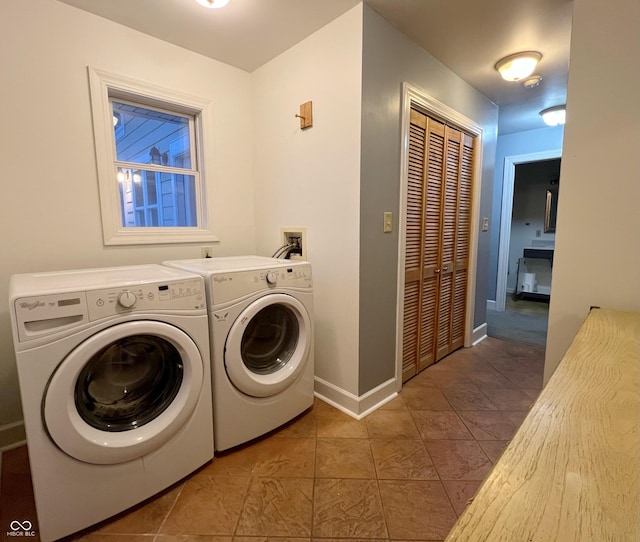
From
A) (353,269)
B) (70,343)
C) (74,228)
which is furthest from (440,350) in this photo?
(74,228)

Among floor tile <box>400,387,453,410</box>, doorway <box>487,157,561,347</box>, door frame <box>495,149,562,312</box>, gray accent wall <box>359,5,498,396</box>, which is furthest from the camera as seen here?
doorway <box>487,157,561,347</box>

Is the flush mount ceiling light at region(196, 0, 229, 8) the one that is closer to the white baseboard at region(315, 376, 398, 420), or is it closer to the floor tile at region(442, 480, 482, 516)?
the white baseboard at region(315, 376, 398, 420)

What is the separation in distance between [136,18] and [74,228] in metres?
1.22

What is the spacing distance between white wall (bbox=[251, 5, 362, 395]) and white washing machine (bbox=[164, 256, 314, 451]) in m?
0.24

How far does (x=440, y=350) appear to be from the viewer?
273cm

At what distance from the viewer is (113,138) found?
1898mm

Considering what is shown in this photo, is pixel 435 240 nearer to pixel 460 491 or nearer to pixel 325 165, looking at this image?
pixel 325 165

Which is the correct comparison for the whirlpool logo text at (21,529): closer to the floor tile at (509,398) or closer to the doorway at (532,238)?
the floor tile at (509,398)

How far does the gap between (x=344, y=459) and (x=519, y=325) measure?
314 centimetres

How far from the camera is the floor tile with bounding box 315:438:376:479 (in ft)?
4.88

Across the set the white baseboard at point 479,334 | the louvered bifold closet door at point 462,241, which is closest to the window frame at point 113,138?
the louvered bifold closet door at point 462,241

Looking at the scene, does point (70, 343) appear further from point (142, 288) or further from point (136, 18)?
point (136, 18)

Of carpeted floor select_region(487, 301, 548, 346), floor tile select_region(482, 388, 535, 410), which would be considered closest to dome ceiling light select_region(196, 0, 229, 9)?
floor tile select_region(482, 388, 535, 410)

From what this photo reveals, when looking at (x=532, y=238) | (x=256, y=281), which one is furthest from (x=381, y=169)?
(x=532, y=238)
